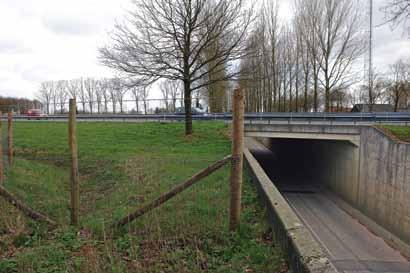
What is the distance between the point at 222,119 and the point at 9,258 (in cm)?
2449

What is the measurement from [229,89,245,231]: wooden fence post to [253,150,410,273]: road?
8.81 metres

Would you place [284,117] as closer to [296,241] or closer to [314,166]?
[314,166]

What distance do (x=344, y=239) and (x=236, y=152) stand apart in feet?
43.8

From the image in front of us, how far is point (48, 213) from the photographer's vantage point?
5570mm

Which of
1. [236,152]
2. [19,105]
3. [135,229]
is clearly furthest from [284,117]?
[19,105]

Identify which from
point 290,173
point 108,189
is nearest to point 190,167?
point 108,189

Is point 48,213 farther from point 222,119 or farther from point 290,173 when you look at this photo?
point 290,173

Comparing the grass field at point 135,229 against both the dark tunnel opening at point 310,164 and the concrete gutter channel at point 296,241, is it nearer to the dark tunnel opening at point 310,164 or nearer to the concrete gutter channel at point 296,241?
the concrete gutter channel at point 296,241

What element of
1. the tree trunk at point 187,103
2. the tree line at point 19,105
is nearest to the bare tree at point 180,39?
the tree trunk at point 187,103

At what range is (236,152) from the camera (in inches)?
163

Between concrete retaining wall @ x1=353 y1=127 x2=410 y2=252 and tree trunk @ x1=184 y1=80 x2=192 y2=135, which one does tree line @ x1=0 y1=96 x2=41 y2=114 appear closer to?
tree trunk @ x1=184 y1=80 x2=192 y2=135

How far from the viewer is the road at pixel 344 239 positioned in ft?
40.6

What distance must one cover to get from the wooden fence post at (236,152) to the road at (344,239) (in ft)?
28.9

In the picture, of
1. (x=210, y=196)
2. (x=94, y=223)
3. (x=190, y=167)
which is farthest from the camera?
(x=190, y=167)
